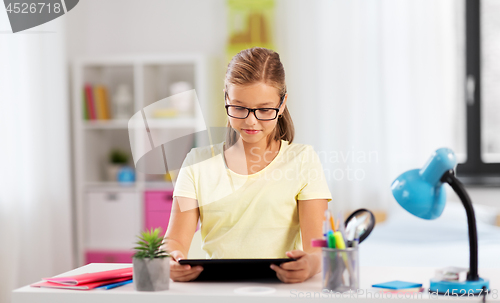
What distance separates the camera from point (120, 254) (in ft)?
9.63

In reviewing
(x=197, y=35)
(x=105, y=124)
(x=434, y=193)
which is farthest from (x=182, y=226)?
(x=197, y=35)

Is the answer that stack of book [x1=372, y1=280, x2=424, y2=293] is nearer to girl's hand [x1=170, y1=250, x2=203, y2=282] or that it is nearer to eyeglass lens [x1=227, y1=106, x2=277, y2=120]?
girl's hand [x1=170, y1=250, x2=203, y2=282]

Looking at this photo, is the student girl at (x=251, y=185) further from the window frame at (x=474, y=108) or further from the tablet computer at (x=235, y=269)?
the window frame at (x=474, y=108)

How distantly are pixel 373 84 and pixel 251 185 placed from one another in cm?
188

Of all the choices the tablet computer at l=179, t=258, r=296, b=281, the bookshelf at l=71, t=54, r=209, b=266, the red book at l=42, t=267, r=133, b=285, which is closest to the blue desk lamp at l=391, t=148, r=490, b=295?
the tablet computer at l=179, t=258, r=296, b=281

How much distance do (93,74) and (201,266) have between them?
243 centimetres

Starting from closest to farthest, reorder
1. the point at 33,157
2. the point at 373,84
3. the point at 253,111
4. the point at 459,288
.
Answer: the point at 459,288
the point at 253,111
the point at 33,157
the point at 373,84

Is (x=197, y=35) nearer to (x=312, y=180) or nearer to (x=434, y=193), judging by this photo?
(x=312, y=180)

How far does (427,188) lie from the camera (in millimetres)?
871

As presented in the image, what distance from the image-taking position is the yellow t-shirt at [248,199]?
124 cm

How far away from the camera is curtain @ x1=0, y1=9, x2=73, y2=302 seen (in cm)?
244

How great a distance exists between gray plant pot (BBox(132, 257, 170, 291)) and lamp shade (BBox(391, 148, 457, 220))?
0.41m

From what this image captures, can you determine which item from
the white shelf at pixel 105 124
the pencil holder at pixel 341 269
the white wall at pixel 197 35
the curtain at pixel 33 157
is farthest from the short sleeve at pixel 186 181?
the white shelf at pixel 105 124

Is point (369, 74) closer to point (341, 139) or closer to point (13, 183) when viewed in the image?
point (341, 139)
